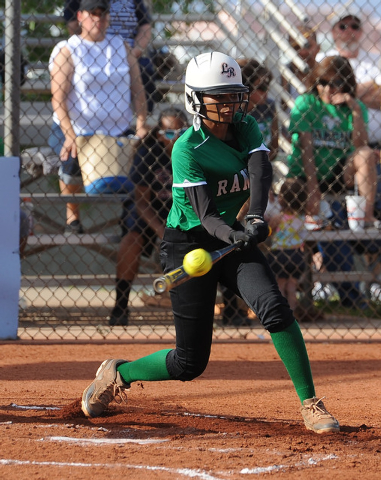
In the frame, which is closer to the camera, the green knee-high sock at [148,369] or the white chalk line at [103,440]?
the white chalk line at [103,440]

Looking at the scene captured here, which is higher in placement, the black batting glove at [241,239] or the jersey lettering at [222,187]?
the jersey lettering at [222,187]

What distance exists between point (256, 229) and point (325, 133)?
4.08m

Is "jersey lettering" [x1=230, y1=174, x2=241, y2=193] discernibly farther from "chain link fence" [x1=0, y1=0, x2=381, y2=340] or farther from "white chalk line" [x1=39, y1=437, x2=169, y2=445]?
"chain link fence" [x1=0, y1=0, x2=381, y2=340]

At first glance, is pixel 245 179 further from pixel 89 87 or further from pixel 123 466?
pixel 89 87

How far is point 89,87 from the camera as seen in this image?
6.77 meters

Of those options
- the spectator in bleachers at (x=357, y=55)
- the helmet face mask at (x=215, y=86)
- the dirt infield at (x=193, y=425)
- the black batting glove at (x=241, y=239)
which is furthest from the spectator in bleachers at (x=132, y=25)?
the black batting glove at (x=241, y=239)

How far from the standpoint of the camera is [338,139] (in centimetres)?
721

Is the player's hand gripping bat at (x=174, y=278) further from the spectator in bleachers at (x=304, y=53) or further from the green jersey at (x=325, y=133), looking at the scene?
the spectator in bleachers at (x=304, y=53)

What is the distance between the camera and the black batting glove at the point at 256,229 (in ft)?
11.1

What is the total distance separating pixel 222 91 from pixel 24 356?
3253mm

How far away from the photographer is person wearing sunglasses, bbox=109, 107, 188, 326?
22.5ft

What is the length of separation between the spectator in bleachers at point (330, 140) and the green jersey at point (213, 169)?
3.28 m

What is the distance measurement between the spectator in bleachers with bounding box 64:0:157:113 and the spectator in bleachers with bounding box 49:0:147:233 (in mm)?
512

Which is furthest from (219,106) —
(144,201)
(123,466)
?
(144,201)
